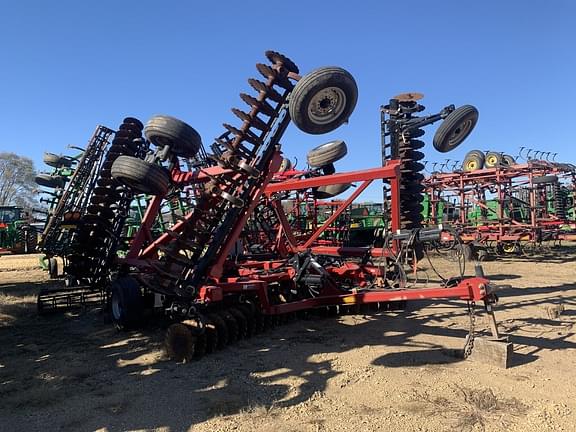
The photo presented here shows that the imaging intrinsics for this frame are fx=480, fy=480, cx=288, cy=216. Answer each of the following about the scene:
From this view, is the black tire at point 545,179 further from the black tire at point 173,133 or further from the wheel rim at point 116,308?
the wheel rim at point 116,308

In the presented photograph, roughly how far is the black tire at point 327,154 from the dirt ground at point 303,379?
Answer: 12.5 ft

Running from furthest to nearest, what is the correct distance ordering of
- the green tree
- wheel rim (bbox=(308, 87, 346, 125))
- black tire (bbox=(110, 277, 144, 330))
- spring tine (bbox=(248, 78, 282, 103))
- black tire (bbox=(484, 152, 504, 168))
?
1. the green tree
2. black tire (bbox=(484, 152, 504, 168))
3. black tire (bbox=(110, 277, 144, 330))
4. spring tine (bbox=(248, 78, 282, 103))
5. wheel rim (bbox=(308, 87, 346, 125))

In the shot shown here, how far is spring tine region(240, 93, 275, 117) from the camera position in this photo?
6.02 m

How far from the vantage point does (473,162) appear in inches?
862

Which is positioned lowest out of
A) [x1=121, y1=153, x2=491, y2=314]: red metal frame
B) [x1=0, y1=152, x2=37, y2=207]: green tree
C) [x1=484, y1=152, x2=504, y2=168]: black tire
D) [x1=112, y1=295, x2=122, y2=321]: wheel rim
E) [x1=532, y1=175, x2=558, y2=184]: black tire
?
[x1=112, y1=295, x2=122, y2=321]: wheel rim

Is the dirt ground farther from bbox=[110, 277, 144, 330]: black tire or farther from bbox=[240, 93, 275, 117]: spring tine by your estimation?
bbox=[240, 93, 275, 117]: spring tine

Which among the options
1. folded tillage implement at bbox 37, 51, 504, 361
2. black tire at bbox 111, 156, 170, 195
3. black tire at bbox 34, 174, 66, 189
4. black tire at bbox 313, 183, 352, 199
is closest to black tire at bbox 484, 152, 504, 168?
black tire at bbox 313, 183, 352, 199

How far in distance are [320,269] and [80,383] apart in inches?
120

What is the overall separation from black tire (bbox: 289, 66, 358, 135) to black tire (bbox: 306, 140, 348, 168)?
4.11 metres

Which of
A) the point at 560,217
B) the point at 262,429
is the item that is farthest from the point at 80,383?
the point at 560,217

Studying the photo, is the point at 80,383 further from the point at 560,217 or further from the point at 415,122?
the point at 560,217

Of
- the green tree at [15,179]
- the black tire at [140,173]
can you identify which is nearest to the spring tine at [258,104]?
the black tire at [140,173]

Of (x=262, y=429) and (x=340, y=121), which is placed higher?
(x=340, y=121)

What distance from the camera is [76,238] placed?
8461mm
